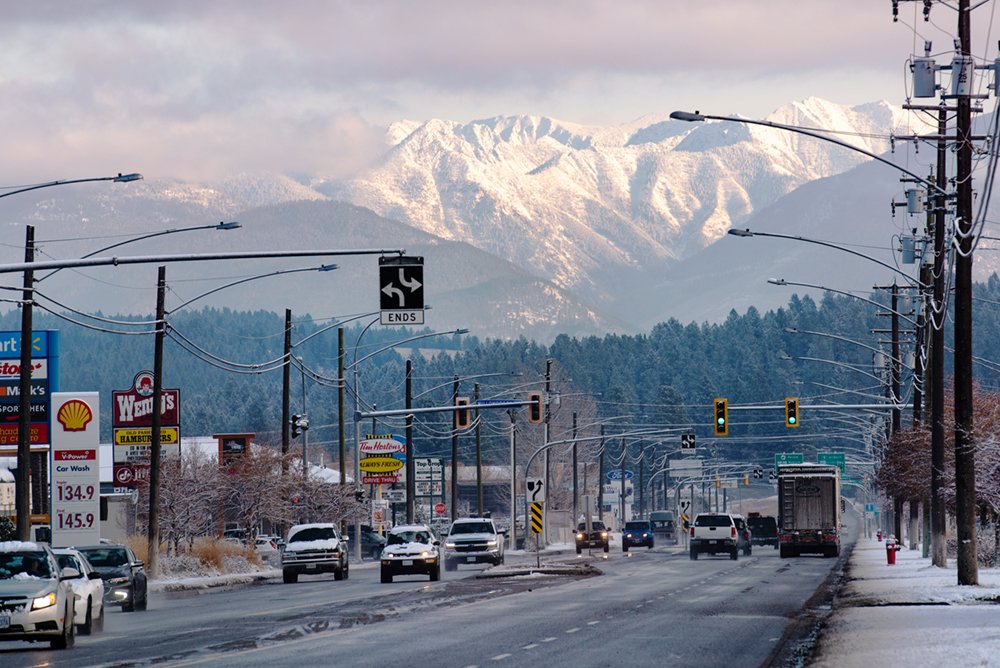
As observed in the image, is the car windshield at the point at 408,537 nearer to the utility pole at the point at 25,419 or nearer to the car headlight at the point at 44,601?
the utility pole at the point at 25,419

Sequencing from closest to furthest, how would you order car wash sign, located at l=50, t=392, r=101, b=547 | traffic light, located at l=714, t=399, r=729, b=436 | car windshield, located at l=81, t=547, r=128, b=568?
car windshield, located at l=81, t=547, r=128, b=568 < car wash sign, located at l=50, t=392, r=101, b=547 < traffic light, located at l=714, t=399, r=729, b=436

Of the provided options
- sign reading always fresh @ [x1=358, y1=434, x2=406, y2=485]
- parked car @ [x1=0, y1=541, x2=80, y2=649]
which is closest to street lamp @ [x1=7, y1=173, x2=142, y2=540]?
parked car @ [x1=0, y1=541, x2=80, y2=649]

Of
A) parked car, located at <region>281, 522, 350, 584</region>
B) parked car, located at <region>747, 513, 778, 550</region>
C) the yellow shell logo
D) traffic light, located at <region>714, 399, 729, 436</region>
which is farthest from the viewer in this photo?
parked car, located at <region>747, 513, 778, 550</region>

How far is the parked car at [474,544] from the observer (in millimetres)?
64875

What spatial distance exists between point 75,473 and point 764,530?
67.2m

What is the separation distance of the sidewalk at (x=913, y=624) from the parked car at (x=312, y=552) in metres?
18.7

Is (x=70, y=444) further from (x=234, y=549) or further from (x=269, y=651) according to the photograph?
(x=269, y=651)

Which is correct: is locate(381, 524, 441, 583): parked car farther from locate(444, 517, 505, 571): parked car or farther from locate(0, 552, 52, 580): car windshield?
locate(0, 552, 52, 580): car windshield

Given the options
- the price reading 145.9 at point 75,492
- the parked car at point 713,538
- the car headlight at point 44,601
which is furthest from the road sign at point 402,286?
the parked car at point 713,538

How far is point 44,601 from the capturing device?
1040 inches

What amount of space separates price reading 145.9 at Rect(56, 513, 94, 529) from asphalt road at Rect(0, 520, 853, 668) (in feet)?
9.16

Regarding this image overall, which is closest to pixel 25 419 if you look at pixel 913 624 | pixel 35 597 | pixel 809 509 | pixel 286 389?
pixel 35 597

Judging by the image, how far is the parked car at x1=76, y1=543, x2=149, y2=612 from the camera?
40.1m

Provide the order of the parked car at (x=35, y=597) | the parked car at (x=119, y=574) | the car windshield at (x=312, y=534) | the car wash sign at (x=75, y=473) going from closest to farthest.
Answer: the parked car at (x=35, y=597) → the parked car at (x=119, y=574) → the car wash sign at (x=75, y=473) → the car windshield at (x=312, y=534)
